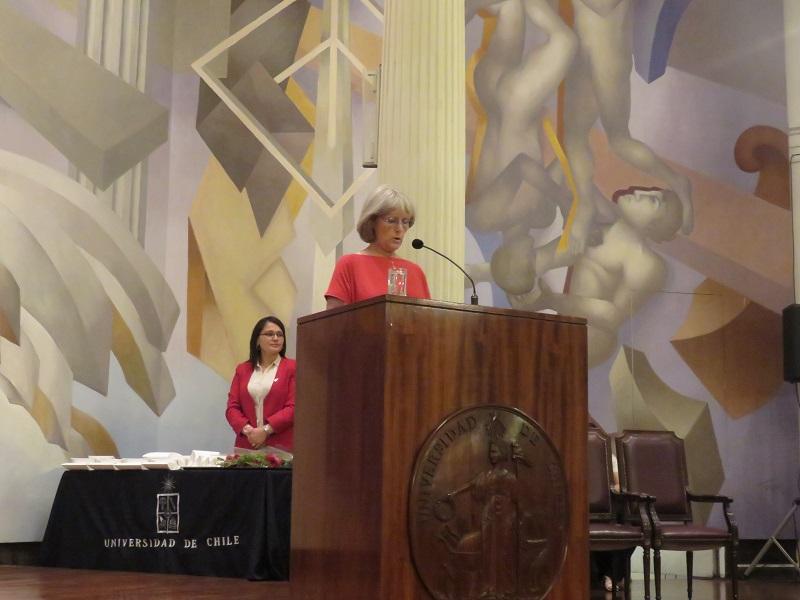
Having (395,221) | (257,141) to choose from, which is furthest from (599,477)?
(257,141)

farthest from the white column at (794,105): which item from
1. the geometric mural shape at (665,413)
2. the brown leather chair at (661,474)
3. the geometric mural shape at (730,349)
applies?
the brown leather chair at (661,474)

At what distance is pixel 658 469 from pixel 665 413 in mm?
1357

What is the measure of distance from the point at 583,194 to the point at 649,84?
103 cm

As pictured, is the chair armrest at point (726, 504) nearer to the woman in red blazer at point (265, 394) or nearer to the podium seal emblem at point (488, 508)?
the woman in red blazer at point (265, 394)

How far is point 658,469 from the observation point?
20.5ft

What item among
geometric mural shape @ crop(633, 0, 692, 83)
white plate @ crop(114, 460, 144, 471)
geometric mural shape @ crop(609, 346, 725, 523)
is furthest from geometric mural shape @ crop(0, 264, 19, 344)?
geometric mural shape @ crop(633, 0, 692, 83)

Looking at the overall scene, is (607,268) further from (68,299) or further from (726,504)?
(68,299)

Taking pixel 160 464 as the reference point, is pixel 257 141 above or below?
above

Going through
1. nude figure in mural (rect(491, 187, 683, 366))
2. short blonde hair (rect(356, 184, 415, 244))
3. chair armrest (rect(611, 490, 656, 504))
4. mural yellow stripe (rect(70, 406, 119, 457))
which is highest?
nude figure in mural (rect(491, 187, 683, 366))

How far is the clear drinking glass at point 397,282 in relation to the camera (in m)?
3.07

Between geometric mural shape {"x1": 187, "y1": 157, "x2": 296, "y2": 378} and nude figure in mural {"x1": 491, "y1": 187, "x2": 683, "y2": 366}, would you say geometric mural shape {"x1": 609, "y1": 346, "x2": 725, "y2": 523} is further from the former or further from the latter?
geometric mural shape {"x1": 187, "y1": 157, "x2": 296, "y2": 378}

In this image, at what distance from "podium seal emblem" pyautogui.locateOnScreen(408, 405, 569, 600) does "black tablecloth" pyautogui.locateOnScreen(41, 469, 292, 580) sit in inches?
106

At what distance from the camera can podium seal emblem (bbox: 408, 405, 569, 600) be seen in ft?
8.63

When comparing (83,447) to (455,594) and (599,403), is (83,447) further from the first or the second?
(455,594)
